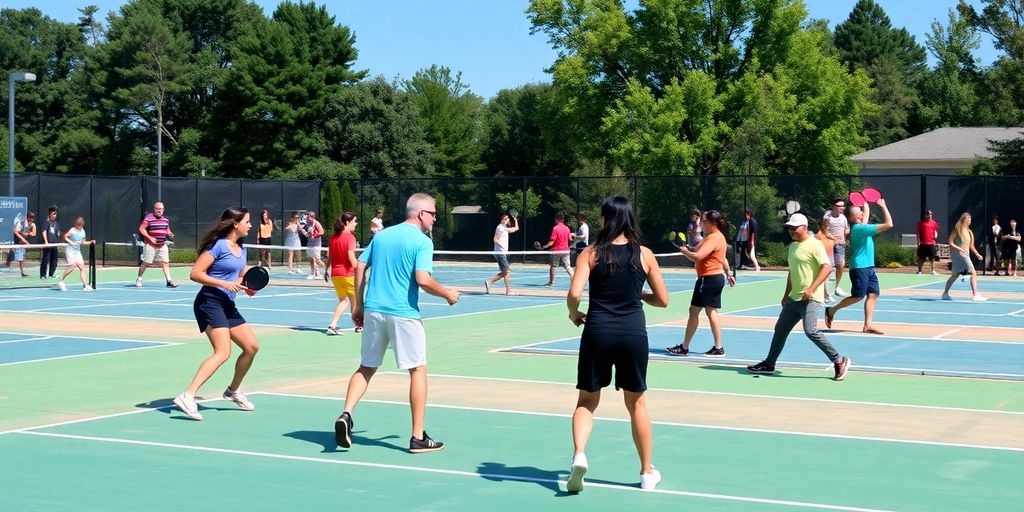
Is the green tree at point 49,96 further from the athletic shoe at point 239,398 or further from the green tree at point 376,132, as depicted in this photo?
the athletic shoe at point 239,398

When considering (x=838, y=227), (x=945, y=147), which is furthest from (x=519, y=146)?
(x=838, y=227)

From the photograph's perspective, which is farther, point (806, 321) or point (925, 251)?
point (925, 251)

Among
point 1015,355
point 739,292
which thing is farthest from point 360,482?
point 739,292

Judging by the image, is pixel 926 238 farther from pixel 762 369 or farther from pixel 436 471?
pixel 436 471

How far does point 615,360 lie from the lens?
770 cm

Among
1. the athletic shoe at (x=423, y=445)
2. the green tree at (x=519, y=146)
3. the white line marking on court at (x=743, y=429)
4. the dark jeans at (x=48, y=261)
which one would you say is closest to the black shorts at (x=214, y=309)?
the white line marking on court at (x=743, y=429)

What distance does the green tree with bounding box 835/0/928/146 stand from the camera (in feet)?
283

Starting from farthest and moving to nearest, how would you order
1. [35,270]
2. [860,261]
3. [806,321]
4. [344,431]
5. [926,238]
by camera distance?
1. [926,238]
2. [35,270]
3. [860,261]
4. [806,321]
5. [344,431]

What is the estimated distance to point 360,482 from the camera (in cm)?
805

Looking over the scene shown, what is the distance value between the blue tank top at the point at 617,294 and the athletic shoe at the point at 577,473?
0.75 meters

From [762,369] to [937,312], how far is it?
A: 1002cm

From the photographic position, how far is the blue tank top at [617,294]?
25.1 feet

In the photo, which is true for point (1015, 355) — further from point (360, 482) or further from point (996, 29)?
point (996, 29)

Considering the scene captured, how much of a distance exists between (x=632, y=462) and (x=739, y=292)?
19415 millimetres
